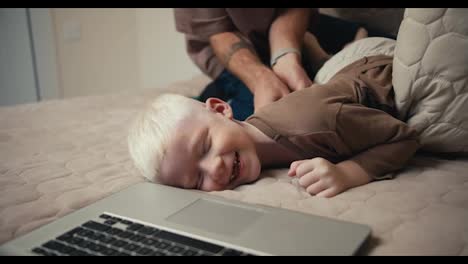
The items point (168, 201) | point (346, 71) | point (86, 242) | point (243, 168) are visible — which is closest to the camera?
point (86, 242)

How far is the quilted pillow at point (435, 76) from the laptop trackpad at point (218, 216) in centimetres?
42

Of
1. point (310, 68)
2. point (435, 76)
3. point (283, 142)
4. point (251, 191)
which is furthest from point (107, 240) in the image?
point (310, 68)

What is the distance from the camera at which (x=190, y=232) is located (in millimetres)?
541

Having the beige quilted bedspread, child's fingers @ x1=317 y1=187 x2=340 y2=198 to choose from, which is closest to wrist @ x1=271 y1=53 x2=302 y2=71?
the beige quilted bedspread

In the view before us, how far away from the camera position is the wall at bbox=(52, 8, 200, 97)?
245 cm

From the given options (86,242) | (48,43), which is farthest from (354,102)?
(48,43)

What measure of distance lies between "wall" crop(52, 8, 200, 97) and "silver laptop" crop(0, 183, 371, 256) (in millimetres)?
1845

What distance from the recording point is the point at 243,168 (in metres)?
0.76

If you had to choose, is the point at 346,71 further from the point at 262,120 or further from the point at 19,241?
the point at 19,241

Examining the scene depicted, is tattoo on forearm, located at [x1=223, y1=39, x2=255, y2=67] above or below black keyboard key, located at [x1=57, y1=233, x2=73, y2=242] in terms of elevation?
above

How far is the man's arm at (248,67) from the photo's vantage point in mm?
1087

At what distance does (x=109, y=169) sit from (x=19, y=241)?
12.5 inches

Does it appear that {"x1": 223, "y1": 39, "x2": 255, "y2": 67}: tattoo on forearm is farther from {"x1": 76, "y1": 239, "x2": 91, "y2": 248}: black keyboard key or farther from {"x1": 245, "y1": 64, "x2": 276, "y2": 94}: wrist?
{"x1": 76, "y1": 239, "x2": 91, "y2": 248}: black keyboard key

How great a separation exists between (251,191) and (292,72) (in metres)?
0.49
